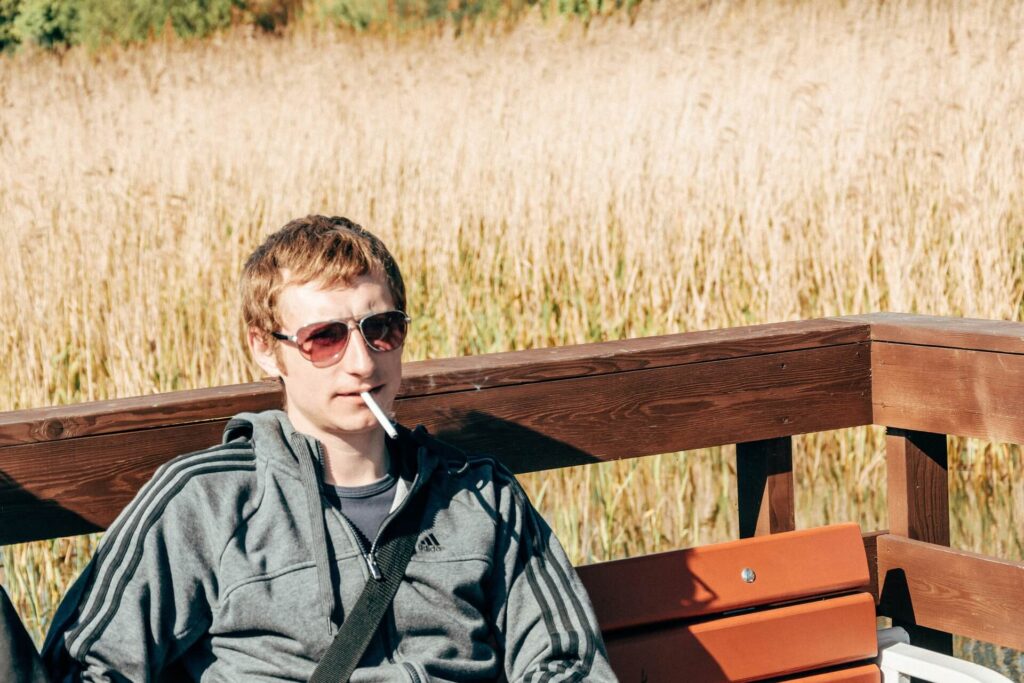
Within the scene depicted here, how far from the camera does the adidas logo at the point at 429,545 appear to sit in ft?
6.51

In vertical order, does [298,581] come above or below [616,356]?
below

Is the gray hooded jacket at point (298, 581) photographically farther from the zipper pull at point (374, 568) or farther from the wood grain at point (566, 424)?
the wood grain at point (566, 424)

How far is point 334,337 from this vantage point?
1.94m

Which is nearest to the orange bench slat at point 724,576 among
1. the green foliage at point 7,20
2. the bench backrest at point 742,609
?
the bench backrest at point 742,609

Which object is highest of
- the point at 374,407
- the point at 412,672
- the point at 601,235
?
the point at 601,235

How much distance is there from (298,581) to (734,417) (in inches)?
37.9

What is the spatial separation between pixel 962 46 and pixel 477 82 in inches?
137

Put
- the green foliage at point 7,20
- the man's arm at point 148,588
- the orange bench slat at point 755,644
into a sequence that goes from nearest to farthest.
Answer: the man's arm at point 148,588 → the orange bench slat at point 755,644 → the green foliage at point 7,20

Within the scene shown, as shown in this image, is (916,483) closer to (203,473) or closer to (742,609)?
(742,609)

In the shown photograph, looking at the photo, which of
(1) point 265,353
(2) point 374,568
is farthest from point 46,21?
(2) point 374,568

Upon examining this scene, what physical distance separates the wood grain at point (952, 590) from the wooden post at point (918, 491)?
3 cm

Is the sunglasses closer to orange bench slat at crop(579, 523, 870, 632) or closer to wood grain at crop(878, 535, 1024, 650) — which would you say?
orange bench slat at crop(579, 523, 870, 632)

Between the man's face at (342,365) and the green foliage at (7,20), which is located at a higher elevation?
the green foliage at (7,20)

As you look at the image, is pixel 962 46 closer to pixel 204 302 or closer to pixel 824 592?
pixel 204 302
